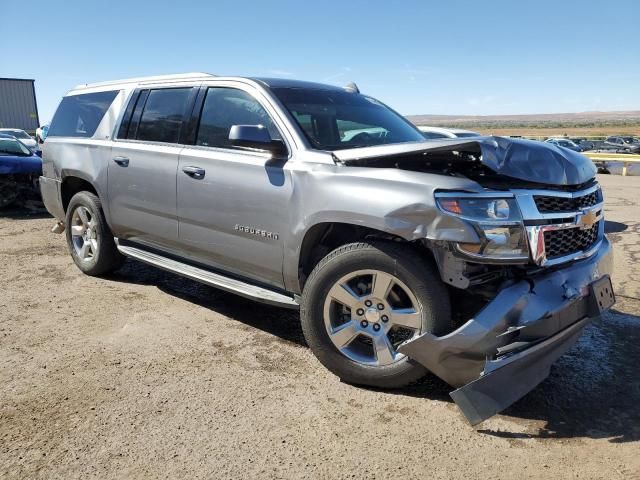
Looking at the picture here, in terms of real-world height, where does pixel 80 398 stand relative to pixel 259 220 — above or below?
below

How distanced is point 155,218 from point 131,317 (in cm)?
84

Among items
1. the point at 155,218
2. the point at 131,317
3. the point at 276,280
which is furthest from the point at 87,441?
the point at 155,218

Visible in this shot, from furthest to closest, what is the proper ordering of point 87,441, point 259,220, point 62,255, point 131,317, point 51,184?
point 62,255, point 51,184, point 131,317, point 259,220, point 87,441

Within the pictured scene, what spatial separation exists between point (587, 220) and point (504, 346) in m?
1.02

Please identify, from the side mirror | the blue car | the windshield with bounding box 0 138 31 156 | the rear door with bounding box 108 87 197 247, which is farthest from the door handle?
the windshield with bounding box 0 138 31 156

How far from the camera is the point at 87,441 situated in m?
2.65

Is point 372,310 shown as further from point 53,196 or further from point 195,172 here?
point 53,196

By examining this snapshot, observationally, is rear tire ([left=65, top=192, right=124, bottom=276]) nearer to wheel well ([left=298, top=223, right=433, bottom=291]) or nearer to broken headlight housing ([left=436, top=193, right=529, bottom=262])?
wheel well ([left=298, top=223, right=433, bottom=291])

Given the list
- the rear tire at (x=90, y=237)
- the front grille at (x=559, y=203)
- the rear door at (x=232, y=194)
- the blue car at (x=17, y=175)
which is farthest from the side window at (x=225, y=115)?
the blue car at (x=17, y=175)

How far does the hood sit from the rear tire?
3.04 metres

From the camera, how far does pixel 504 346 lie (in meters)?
2.72

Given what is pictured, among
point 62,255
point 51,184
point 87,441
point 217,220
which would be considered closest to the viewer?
point 87,441

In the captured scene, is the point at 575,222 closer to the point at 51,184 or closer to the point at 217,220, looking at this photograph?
the point at 217,220

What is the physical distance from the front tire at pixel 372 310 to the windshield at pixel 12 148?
31.2 feet
